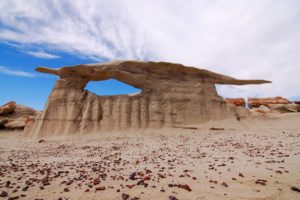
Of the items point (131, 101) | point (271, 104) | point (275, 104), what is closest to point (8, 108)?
point (131, 101)

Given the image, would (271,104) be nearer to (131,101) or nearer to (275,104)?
(275,104)

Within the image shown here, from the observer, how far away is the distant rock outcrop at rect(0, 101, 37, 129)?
28.2 metres

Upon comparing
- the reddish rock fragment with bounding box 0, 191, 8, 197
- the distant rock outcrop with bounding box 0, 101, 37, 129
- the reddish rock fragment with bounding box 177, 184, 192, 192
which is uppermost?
the distant rock outcrop with bounding box 0, 101, 37, 129

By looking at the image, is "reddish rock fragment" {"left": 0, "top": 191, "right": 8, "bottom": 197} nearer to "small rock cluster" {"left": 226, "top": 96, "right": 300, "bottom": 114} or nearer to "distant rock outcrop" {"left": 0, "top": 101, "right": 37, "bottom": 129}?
"distant rock outcrop" {"left": 0, "top": 101, "right": 37, "bottom": 129}

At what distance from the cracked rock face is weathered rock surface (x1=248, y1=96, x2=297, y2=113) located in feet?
41.3

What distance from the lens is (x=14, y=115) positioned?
31562mm

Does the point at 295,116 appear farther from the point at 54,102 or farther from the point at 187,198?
the point at 54,102

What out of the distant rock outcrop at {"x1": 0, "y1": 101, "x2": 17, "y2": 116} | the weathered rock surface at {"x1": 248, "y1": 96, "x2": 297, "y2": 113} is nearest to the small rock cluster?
the weathered rock surface at {"x1": 248, "y1": 96, "x2": 297, "y2": 113}

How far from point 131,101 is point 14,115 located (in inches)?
843

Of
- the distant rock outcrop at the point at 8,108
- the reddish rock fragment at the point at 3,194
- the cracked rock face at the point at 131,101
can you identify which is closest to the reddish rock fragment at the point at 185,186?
the reddish rock fragment at the point at 3,194

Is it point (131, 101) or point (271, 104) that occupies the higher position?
point (271, 104)

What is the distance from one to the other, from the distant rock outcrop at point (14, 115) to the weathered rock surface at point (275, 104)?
3160cm

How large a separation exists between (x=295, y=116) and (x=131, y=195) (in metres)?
22.5

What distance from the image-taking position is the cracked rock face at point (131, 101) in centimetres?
1942
